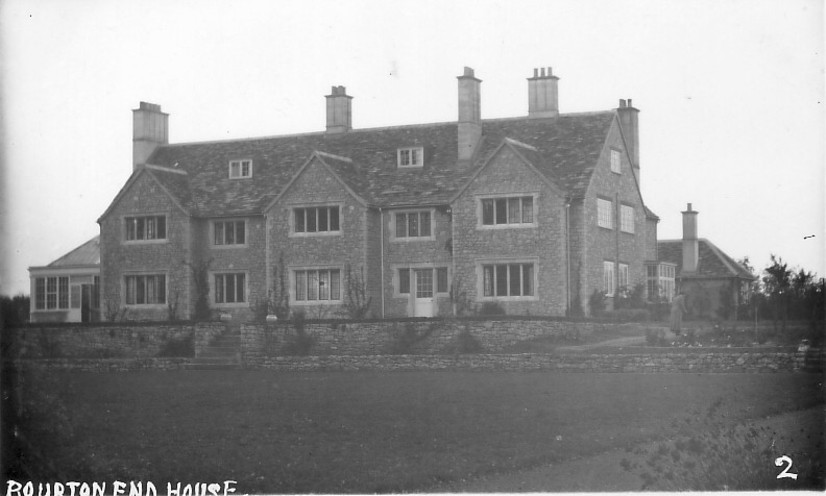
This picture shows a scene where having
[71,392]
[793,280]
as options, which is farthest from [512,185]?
[71,392]

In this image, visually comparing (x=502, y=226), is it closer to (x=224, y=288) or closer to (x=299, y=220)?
(x=299, y=220)

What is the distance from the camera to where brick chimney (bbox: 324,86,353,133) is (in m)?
55.9

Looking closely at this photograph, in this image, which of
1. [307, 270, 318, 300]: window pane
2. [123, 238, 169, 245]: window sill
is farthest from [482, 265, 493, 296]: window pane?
[123, 238, 169, 245]: window sill

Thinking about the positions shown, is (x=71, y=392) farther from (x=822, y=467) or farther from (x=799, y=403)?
(x=822, y=467)

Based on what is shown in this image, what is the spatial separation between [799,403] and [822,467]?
317 inches

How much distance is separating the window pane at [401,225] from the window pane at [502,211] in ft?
15.0

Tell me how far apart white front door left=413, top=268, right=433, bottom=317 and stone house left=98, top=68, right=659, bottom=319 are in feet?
0.17

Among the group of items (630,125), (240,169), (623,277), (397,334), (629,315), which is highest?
(630,125)

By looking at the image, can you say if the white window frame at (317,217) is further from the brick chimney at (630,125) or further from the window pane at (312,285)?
the brick chimney at (630,125)

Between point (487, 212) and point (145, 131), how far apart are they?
1914 centimetres

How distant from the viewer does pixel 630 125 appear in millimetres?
54125

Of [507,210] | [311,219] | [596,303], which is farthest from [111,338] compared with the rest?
[596,303]

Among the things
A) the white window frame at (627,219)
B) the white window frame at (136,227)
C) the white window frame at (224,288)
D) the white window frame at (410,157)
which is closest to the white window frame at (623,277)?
the white window frame at (627,219)

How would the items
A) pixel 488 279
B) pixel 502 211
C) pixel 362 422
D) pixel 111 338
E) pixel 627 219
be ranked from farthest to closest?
pixel 627 219 < pixel 488 279 < pixel 502 211 < pixel 111 338 < pixel 362 422
